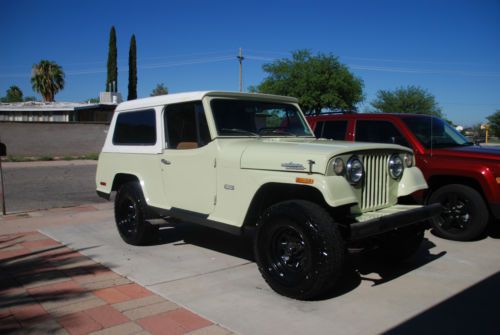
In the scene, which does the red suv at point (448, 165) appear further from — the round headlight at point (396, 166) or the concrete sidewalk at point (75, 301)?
the concrete sidewalk at point (75, 301)

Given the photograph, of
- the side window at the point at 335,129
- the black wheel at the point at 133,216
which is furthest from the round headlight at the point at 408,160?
the black wheel at the point at 133,216

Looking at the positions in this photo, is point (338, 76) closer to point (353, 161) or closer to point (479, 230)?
point (479, 230)

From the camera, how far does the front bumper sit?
3.71 meters

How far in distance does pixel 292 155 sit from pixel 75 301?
2.45 meters

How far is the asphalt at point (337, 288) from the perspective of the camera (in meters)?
3.68

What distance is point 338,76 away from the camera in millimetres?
24125

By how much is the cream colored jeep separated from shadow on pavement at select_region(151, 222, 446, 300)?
0.25 meters

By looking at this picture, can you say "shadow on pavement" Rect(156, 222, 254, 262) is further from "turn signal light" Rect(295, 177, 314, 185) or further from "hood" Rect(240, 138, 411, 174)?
"turn signal light" Rect(295, 177, 314, 185)

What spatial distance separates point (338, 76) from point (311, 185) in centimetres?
2131

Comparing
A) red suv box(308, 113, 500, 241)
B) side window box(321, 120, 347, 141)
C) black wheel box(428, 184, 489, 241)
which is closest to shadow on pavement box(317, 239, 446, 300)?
black wheel box(428, 184, 489, 241)

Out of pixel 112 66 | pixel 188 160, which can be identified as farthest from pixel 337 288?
pixel 112 66

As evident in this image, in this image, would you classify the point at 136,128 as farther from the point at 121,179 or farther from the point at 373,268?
the point at 373,268

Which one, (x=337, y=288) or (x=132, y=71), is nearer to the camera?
(x=337, y=288)

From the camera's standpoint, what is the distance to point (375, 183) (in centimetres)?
442
